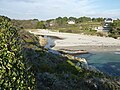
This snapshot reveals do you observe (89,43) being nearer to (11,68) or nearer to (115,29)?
(115,29)

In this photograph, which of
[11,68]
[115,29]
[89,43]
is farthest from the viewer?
[115,29]

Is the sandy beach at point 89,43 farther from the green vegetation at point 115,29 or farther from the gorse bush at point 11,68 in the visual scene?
the gorse bush at point 11,68

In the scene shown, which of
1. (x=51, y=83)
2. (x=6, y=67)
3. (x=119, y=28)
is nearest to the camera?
(x=6, y=67)

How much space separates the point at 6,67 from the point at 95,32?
127090mm

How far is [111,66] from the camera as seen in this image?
4784 centimetres

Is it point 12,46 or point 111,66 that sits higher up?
point 12,46

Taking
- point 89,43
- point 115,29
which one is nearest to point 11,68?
point 89,43

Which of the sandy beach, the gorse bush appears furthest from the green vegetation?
the gorse bush

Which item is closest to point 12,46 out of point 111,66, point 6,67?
point 6,67

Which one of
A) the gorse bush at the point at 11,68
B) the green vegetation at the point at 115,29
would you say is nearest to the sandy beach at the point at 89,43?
the green vegetation at the point at 115,29

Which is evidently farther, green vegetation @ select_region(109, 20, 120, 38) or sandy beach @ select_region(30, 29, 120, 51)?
green vegetation @ select_region(109, 20, 120, 38)

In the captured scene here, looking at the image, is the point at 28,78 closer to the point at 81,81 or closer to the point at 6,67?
the point at 6,67

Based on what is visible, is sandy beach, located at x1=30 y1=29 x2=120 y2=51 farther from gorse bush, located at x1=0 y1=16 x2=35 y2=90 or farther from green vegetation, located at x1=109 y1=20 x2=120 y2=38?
gorse bush, located at x1=0 y1=16 x2=35 y2=90

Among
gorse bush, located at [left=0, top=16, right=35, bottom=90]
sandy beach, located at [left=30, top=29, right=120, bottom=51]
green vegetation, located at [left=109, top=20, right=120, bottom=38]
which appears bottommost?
sandy beach, located at [left=30, top=29, right=120, bottom=51]
